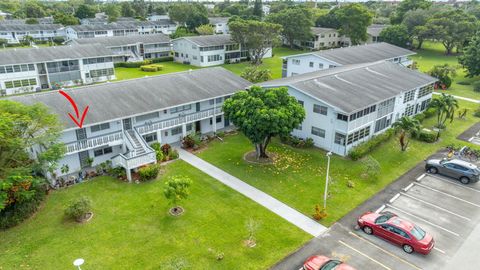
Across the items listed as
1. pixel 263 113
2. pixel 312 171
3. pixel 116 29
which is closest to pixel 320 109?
pixel 312 171

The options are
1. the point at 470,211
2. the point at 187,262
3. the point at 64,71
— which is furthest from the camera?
the point at 64,71

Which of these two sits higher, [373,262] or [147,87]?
[147,87]

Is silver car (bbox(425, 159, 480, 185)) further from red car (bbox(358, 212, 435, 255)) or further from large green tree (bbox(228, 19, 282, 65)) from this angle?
large green tree (bbox(228, 19, 282, 65))

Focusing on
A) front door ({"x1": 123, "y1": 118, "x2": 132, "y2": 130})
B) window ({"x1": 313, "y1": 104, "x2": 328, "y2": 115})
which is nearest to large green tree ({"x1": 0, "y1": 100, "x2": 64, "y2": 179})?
front door ({"x1": 123, "y1": 118, "x2": 132, "y2": 130})

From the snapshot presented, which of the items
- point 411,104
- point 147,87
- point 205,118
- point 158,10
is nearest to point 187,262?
point 205,118

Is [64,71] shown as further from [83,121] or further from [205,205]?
[205,205]

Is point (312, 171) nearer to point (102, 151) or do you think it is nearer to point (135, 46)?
point (102, 151)

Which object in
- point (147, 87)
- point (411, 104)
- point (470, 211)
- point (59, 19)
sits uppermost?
point (59, 19)
